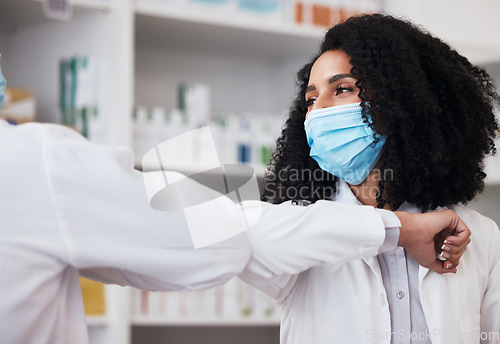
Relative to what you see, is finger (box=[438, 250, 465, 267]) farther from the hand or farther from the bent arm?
the bent arm

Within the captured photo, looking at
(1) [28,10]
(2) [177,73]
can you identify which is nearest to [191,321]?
(2) [177,73]

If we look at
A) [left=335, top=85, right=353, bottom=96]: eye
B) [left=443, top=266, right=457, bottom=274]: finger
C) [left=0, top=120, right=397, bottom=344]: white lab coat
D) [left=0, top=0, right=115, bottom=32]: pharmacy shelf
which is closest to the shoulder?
[left=443, top=266, right=457, bottom=274]: finger

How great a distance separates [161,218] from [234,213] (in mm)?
Result: 113

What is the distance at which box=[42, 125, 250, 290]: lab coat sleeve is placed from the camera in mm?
691

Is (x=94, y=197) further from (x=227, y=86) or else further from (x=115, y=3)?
(x=227, y=86)

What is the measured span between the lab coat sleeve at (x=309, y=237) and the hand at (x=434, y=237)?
0.08 meters

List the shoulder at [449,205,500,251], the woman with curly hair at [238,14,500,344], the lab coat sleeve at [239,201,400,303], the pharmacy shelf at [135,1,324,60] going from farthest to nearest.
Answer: the pharmacy shelf at [135,1,324,60] → the shoulder at [449,205,500,251] → the woman with curly hair at [238,14,500,344] → the lab coat sleeve at [239,201,400,303]

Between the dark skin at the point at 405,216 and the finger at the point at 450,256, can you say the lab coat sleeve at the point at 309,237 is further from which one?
the finger at the point at 450,256

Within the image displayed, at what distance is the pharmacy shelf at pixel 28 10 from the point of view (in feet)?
6.94

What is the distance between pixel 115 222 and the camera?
70cm

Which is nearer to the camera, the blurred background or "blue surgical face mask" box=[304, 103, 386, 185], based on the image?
"blue surgical face mask" box=[304, 103, 386, 185]

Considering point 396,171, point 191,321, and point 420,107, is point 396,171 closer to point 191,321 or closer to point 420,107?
point 420,107

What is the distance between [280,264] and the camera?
798 millimetres

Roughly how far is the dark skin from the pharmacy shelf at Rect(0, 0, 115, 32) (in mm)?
1241
